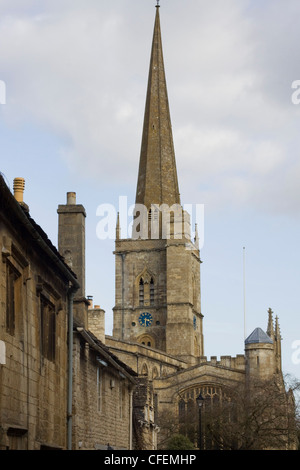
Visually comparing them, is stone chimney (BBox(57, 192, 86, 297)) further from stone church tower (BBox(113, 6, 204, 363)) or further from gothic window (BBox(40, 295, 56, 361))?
stone church tower (BBox(113, 6, 204, 363))

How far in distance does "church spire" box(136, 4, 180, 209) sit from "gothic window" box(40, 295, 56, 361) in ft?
307

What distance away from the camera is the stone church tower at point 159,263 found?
106m

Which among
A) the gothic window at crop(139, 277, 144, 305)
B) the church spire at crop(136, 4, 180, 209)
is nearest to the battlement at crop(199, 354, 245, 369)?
the gothic window at crop(139, 277, 144, 305)

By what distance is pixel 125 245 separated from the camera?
110938mm

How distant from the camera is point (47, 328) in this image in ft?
62.3

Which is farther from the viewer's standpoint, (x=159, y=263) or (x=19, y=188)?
(x=159, y=263)

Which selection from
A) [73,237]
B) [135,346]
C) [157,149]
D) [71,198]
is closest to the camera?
[73,237]

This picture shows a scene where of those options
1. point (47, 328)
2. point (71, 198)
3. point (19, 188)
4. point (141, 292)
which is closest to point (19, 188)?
point (19, 188)

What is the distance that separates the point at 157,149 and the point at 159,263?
14807mm

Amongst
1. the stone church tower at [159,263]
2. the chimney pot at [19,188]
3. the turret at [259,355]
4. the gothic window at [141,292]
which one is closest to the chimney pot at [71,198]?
the chimney pot at [19,188]

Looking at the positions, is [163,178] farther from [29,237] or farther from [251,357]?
[29,237]

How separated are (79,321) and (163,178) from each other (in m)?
89.6

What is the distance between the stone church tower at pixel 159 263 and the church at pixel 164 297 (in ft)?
0.35

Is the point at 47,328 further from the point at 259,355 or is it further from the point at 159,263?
the point at 159,263
